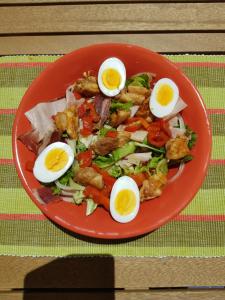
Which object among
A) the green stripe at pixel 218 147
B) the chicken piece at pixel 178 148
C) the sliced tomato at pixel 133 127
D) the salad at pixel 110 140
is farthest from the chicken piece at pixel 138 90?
the green stripe at pixel 218 147

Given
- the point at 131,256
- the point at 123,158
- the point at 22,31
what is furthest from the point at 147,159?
the point at 22,31

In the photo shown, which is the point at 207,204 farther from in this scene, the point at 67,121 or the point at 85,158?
the point at 67,121

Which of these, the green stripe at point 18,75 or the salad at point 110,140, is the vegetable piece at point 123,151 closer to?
the salad at point 110,140

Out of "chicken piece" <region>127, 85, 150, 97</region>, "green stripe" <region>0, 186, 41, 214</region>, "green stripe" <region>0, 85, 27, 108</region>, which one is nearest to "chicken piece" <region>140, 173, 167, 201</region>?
"chicken piece" <region>127, 85, 150, 97</region>

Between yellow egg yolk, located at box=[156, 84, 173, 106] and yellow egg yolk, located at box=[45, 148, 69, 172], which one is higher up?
yellow egg yolk, located at box=[156, 84, 173, 106]

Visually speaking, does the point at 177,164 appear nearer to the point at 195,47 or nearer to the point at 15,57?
the point at 195,47

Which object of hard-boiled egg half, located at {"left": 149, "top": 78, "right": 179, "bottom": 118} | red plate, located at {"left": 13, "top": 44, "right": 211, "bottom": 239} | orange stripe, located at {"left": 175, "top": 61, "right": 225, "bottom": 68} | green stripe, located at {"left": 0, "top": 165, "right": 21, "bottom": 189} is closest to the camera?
red plate, located at {"left": 13, "top": 44, "right": 211, "bottom": 239}

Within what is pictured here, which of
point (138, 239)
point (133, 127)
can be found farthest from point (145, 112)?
point (138, 239)

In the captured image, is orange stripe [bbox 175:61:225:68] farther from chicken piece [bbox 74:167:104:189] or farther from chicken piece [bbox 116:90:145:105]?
chicken piece [bbox 74:167:104:189]
